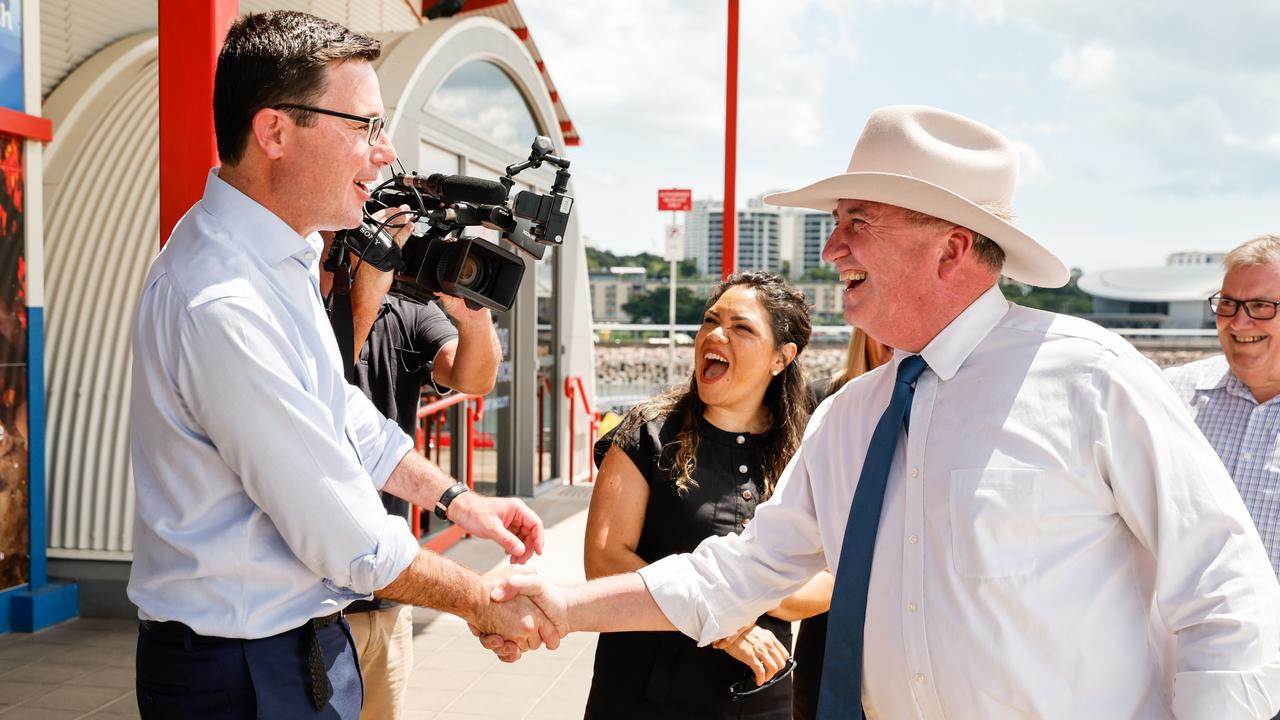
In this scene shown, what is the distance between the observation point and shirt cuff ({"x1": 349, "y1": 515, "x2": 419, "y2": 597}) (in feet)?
6.15

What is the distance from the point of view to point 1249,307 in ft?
11.1

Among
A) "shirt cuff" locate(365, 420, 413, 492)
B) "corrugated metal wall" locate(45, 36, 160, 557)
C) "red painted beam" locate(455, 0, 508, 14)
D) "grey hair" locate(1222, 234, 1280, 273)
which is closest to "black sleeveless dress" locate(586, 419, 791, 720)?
"shirt cuff" locate(365, 420, 413, 492)

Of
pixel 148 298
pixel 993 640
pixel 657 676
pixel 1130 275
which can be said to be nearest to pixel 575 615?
pixel 657 676

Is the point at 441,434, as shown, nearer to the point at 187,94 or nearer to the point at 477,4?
the point at 477,4

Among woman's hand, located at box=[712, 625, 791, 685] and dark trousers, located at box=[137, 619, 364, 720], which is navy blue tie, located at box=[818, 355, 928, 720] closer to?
woman's hand, located at box=[712, 625, 791, 685]

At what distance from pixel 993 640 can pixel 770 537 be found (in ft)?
1.98

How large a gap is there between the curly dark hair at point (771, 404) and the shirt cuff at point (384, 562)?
3.20 feet

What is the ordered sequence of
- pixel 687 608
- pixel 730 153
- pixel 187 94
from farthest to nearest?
1. pixel 730 153
2. pixel 187 94
3. pixel 687 608

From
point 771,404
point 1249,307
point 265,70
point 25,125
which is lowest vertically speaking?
point 771,404

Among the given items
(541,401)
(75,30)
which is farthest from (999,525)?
(541,401)

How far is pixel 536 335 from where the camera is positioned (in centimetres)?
959

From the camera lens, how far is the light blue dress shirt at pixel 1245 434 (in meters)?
3.08

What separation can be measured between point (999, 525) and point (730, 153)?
5.91 meters

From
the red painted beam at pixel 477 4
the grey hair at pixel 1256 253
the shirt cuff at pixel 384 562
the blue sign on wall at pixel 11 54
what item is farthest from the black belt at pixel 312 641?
the red painted beam at pixel 477 4
